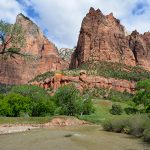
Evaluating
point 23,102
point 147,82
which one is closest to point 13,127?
point 23,102

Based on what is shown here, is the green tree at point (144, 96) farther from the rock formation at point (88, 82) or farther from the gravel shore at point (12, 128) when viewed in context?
the rock formation at point (88, 82)

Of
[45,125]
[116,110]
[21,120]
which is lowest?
[45,125]

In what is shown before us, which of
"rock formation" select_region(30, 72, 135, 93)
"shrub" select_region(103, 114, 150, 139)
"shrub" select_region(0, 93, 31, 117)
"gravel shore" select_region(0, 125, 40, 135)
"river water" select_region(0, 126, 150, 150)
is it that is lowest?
"river water" select_region(0, 126, 150, 150)

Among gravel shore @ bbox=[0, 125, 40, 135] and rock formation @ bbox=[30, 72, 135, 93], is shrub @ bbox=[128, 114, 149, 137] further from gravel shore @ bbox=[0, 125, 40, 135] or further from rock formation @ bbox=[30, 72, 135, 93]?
rock formation @ bbox=[30, 72, 135, 93]

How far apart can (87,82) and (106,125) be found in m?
116

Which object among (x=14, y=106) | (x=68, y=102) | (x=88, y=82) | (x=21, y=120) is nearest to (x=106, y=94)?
(x=88, y=82)

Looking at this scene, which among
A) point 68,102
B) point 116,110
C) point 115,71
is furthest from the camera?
point 115,71

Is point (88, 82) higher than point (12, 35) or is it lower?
higher

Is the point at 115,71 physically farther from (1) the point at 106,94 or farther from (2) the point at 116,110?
(2) the point at 116,110

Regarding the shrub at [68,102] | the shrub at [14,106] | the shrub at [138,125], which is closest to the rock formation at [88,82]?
the shrub at [68,102]

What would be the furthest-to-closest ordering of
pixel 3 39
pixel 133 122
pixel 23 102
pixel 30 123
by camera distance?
1. pixel 23 102
2. pixel 30 123
3. pixel 133 122
4. pixel 3 39

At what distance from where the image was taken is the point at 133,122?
46062mm

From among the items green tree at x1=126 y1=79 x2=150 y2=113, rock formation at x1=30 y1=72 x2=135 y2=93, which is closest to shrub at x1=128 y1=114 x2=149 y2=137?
green tree at x1=126 y1=79 x2=150 y2=113

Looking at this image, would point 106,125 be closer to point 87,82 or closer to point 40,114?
point 40,114
